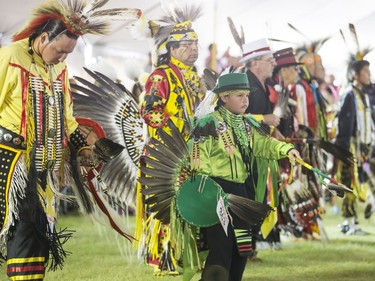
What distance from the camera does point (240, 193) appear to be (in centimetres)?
339

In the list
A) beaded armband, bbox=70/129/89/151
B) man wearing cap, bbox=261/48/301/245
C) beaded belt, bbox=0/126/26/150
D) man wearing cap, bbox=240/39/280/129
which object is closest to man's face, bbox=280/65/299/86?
man wearing cap, bbox=261/48/301/245

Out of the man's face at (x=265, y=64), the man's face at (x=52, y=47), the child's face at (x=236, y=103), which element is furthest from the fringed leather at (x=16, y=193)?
the man's face at (x=265, y=64)

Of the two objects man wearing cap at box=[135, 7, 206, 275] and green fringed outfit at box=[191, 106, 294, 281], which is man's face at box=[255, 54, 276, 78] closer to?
man wearing cap at box=[135, 7, 206, 275]

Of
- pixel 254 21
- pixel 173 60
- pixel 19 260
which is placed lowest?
pixel 19 260

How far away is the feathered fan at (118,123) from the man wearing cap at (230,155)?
0.83 m

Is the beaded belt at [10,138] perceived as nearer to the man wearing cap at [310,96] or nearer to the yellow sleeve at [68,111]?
the yellow sleeve at [68,111]

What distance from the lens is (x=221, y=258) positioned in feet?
10.5

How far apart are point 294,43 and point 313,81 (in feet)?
2.35

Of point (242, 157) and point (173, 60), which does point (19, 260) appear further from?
point (173, 60)

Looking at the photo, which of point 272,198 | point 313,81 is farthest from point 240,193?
point 313,81

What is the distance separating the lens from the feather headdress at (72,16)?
9.74 feet

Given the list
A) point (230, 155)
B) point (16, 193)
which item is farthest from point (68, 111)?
point (230, 155)

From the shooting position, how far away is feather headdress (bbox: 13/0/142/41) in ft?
9.74

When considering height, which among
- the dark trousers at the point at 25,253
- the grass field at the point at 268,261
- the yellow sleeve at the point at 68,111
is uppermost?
the yellow sleeve at the point at 68,111
